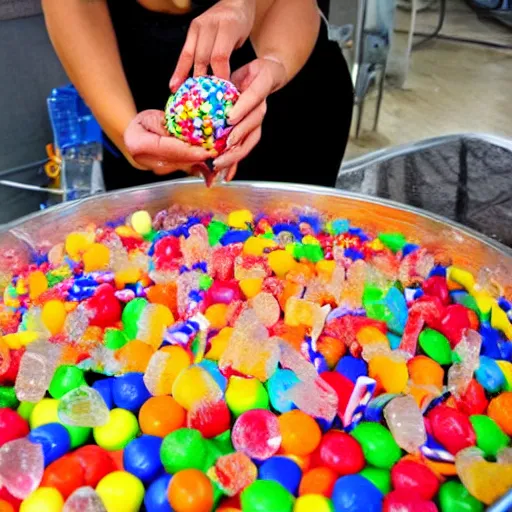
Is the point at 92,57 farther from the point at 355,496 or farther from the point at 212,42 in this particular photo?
the point at 355,496

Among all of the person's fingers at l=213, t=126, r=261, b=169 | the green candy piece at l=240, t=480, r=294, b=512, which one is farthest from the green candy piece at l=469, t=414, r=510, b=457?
the person's fingers at l=213, t=126, r=261, b=169

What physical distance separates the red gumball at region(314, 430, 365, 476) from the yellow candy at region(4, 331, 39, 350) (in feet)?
1.36

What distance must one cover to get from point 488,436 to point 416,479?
0.36ft

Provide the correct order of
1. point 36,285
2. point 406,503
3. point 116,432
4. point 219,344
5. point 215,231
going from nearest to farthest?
point 406,503
point 116,432
point 219,344
point 36,285
point 215,231

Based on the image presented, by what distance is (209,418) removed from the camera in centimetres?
70

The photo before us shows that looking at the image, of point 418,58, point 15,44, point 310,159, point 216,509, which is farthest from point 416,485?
point 418,58

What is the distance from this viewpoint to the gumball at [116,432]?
70 cm

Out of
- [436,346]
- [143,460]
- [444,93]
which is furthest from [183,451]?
[444,93]

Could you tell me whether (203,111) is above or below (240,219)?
above

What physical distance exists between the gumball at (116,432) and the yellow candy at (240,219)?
16.8 inches

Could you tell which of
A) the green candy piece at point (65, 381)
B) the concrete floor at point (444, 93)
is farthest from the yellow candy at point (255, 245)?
the concrete floor at point (444, 93)

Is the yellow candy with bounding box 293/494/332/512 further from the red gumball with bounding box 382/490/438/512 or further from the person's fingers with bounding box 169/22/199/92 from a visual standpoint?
the person's fingers with bounding box 169/22/199/92

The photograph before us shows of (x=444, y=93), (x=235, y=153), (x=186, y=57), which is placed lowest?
(x=444, y=93)

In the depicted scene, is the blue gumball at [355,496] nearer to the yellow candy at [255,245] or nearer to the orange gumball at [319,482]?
the orange gumball at [319,482]
